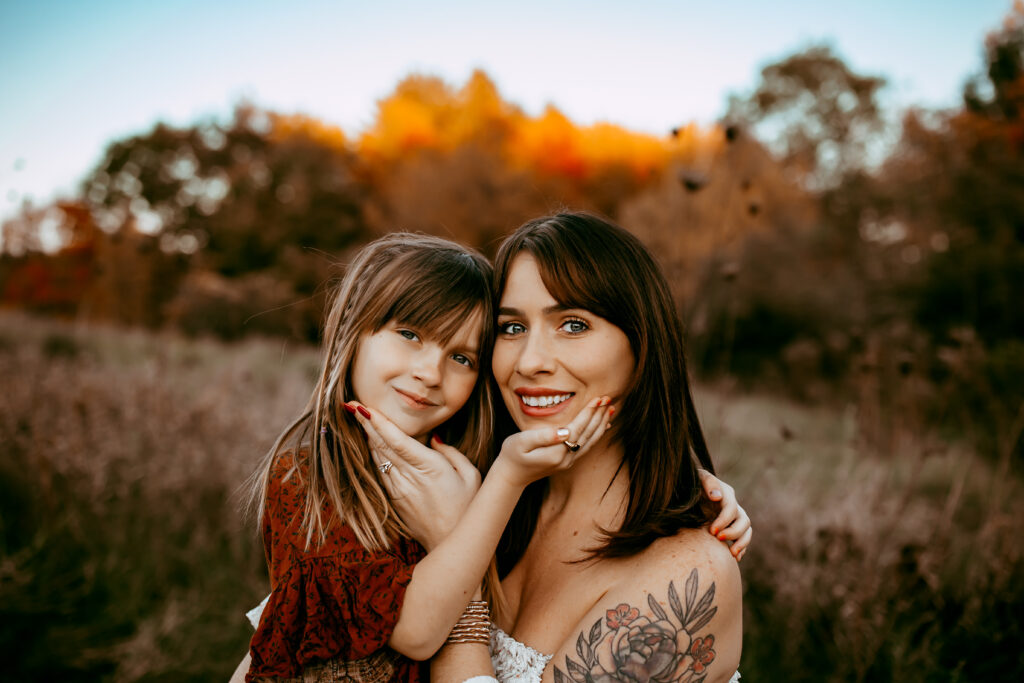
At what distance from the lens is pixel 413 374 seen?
228 cm

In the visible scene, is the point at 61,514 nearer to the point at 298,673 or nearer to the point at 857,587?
the point at 298,673

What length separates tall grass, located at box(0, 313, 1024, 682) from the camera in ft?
11.6

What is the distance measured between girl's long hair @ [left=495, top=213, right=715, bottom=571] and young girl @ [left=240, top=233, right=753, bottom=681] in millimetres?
257

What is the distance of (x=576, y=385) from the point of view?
6.95 ft

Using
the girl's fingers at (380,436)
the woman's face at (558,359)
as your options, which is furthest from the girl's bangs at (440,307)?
the girl's fingers at (380,436)

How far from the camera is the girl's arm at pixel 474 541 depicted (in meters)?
1.91

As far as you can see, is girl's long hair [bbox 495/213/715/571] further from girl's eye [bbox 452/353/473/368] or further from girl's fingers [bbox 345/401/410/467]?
girl's fingers [bbox 345/401/410/467]

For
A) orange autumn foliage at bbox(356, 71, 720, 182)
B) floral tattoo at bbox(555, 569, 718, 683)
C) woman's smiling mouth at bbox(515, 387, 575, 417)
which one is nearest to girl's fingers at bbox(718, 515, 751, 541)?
floral tattoo at bbox(555, 569, 718, 683)

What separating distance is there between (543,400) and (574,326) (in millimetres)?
256

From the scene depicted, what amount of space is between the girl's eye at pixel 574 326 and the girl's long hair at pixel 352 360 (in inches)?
13.6

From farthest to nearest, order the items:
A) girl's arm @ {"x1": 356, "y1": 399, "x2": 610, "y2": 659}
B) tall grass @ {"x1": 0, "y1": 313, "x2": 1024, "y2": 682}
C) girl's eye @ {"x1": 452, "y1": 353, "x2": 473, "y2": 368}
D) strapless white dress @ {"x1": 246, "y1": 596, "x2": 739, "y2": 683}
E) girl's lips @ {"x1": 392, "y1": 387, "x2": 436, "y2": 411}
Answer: tall grass @ {"x1": 0, "y1": 313, "x2": 1024, "y2": 682} → girl's eye @ {"x1": 452, "y1": 353, "x2": 473, "y2": 368} → girl's lips @ {"x1": 392, "y1": 387, "x2": 436, "y2": 411} → strapless white dress @ {"x1": 246, "y1": 596, "x2": 739, "y2": 683} → girl's arm @ {"x1": 356, "y1": 399, "x2": 610, "y2": 659}

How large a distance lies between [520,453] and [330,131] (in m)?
32.4

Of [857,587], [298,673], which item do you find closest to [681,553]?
[298,673]

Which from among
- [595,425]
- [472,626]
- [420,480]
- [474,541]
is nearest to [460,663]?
[472,626]
